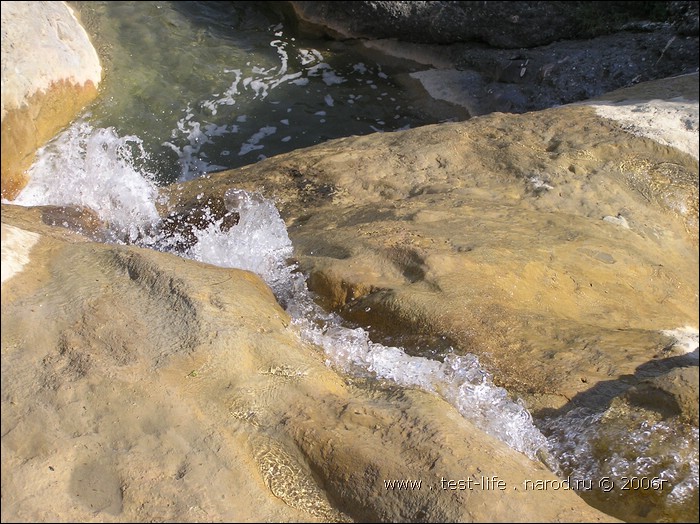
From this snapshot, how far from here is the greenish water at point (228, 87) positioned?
A: 6402 mm

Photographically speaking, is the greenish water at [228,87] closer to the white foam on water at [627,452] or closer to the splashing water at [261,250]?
the splashing water at [261,250]

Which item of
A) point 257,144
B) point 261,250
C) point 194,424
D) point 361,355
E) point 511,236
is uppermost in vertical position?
point 511,236

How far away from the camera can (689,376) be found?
8.93ft

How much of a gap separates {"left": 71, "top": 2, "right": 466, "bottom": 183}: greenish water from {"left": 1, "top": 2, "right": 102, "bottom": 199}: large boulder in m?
0.23

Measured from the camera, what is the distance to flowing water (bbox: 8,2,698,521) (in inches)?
111

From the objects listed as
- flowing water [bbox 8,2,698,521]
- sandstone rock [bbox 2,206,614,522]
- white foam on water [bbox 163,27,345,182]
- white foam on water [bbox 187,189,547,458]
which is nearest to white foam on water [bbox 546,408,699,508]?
flowing water [bbox 8,2,698,521]

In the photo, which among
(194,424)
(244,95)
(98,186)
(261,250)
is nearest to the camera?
(194,424)

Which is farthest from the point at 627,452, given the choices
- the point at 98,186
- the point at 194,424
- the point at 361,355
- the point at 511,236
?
the point at 98,186

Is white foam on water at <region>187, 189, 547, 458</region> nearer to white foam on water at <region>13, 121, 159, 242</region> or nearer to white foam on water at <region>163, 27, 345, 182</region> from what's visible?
white foam on water at <region>13, 121, 159, 242</region>

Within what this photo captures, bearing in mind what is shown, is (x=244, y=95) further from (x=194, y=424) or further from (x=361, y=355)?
(x=194, y=424)

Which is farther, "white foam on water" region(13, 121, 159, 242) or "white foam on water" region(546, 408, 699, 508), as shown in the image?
"white foam on water" region(13, 121, 159, 242)

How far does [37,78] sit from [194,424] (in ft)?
13.9

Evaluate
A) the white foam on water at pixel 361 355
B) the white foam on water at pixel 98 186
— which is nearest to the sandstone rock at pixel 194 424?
the white foam on water at pixel 361 355

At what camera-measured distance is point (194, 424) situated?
2434 mm
